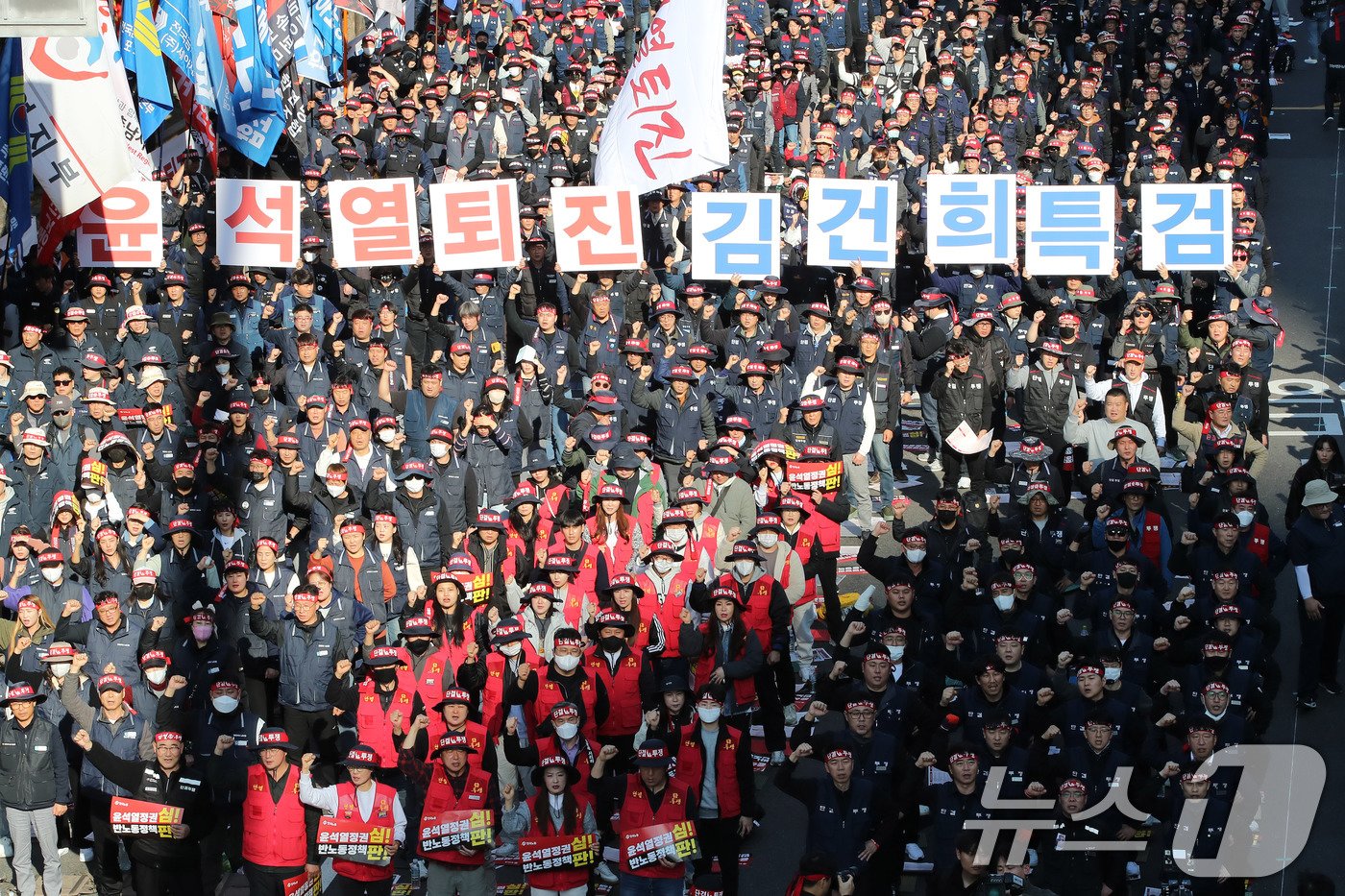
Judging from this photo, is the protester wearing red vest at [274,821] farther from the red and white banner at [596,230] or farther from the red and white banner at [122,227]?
the red and white banner at [122,227]

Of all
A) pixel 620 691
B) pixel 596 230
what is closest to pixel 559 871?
pixel 620 691

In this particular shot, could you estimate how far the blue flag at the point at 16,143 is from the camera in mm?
20922

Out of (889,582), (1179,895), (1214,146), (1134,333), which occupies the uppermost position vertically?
(1214,146)

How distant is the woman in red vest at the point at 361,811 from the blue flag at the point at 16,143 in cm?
900

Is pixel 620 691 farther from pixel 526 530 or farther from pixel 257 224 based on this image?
pixel 257 224

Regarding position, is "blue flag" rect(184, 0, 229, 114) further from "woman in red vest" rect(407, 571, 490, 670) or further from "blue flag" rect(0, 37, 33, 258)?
"woman in red vest" rect(407, 571, 490, 670)

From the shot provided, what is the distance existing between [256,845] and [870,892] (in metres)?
4.40

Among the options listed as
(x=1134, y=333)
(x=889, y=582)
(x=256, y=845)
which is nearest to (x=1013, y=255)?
(x=1134, y=333)

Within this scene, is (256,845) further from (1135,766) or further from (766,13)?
(766,13)

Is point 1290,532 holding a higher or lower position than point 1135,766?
higher

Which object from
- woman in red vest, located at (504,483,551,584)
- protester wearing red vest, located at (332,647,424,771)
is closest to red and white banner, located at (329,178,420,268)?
woman in red vest, located at (504,483,551,584)

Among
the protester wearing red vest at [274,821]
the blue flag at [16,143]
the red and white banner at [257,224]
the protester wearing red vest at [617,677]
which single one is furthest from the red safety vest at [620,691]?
the blue flag at [16,143]

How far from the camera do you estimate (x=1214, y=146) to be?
28.2 metres

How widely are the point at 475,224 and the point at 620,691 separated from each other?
7942 millimetres
